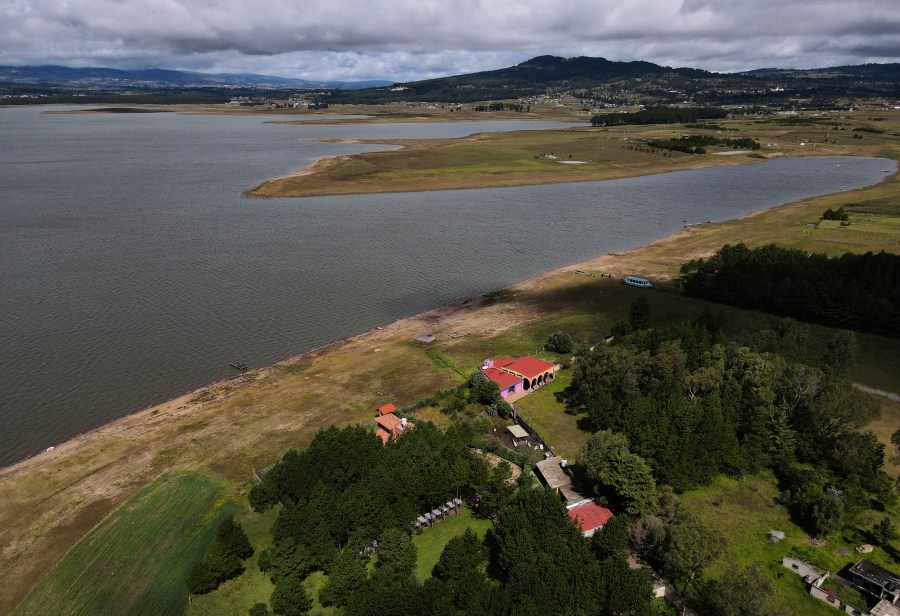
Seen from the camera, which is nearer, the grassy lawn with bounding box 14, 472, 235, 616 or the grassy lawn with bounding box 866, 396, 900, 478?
the grassy lawn with bounding box 14, 472, 235, 616

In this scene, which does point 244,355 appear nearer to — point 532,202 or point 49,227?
point 49,227

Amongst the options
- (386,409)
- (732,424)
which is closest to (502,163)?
(386,409)

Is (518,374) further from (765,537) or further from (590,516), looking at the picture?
(765,537)

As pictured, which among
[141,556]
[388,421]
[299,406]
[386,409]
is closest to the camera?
[141,556]

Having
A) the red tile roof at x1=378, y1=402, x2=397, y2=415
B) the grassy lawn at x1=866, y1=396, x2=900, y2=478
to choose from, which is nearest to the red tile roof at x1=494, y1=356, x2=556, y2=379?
the red tile roof at x1=378, y1=402, x2=397, y2=415

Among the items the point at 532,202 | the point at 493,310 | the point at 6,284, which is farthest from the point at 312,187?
the point at 493,310

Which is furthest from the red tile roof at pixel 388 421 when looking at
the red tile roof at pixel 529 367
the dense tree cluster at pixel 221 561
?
the dense tree cluster at pixel 221 561

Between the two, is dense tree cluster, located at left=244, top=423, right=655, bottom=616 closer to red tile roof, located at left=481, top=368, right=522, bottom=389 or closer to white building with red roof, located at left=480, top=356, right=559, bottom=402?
red tile roof, located at left=481, top=368, right=522, bottom=389
